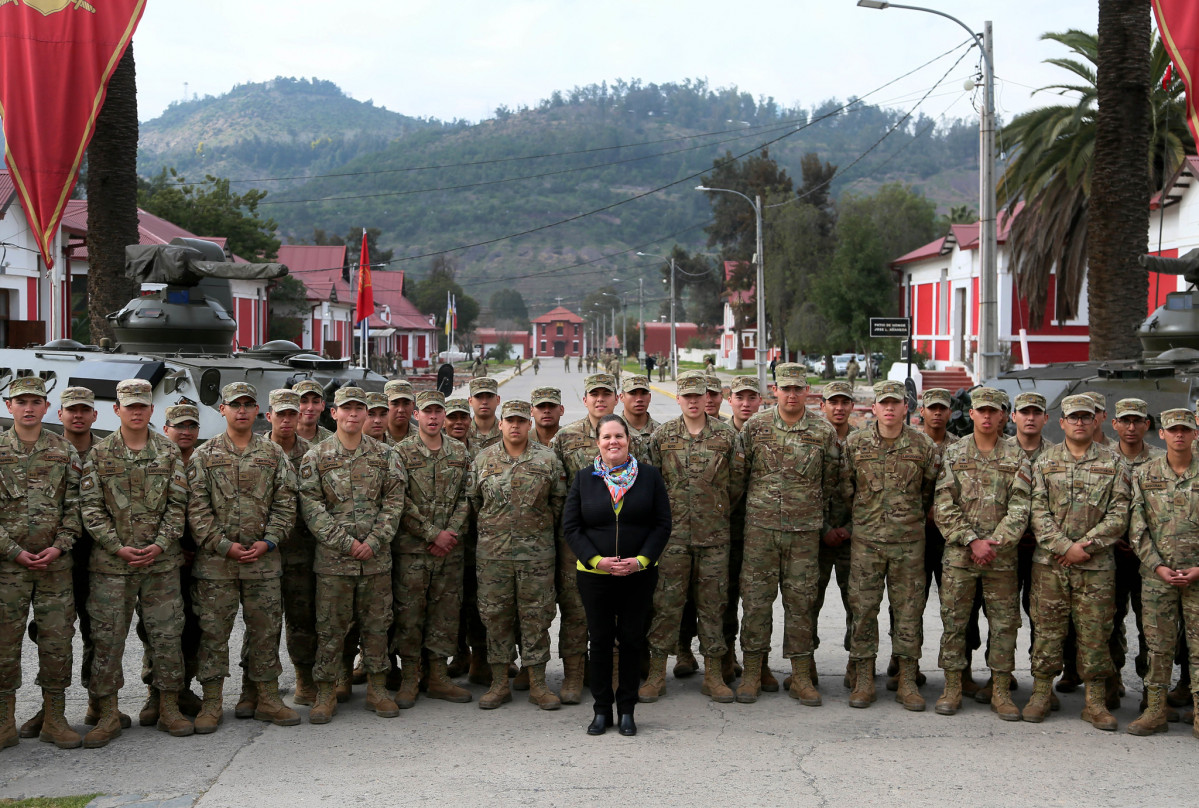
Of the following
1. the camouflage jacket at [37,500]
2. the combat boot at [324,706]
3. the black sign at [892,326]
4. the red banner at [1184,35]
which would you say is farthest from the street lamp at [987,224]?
the camouflage jacket at [37,500]

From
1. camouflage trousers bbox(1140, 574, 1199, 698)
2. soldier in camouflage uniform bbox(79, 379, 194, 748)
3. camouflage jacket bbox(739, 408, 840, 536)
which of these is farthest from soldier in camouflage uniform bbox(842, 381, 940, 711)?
soldier in camouflage uniform bbox(79, 379, 194, 748)

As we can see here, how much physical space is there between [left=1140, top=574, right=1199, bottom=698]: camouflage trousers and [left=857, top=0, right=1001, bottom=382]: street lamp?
31.1 ft

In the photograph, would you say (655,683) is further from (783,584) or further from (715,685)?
(783,584)

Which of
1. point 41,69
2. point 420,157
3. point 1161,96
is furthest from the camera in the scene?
point 420,157

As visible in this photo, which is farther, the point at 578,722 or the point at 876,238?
the point at 876,238

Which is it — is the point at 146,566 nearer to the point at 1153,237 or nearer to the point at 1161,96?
the point at 1161,96

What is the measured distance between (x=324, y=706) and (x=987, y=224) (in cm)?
1238

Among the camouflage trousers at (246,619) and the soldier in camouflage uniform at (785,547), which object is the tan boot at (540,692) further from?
the camouflage trousers at (246,619)

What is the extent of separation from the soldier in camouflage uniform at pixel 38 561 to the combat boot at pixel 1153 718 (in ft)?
18.7

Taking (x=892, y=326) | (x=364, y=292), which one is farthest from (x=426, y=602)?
(x=364, y=292)

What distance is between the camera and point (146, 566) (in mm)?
6336

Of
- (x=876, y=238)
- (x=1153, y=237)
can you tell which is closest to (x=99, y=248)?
(x=1153, y=237)

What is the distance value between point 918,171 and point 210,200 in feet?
478

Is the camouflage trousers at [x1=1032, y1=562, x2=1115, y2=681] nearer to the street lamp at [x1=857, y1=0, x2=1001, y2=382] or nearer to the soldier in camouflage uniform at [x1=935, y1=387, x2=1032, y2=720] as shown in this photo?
the soldier in camouflage uniform at [x1=935, y1=387, x2=1032, y2=720]
